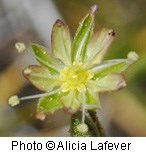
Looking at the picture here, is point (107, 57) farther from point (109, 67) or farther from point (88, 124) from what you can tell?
point (88, 124)

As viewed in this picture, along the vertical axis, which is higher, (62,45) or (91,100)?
(62,45)

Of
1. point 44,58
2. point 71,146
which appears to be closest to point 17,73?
point 44,58

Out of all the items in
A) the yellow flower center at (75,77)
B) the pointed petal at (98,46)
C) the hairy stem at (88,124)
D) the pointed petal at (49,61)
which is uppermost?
the pointed petal at (49,61)

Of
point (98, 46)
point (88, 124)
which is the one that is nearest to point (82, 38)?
point (98, 46)

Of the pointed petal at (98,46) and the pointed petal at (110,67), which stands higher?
the pointed petal at (98,46)

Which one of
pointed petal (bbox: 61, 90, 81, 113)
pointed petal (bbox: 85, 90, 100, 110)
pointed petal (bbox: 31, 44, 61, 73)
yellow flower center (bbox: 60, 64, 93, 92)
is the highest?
pointed petal (bbox: 31, 44, 61, 73)

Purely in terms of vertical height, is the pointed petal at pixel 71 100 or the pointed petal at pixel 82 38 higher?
the pointed petal at pixel 82 38
